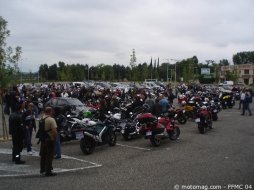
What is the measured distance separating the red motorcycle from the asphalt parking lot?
0.93 feet

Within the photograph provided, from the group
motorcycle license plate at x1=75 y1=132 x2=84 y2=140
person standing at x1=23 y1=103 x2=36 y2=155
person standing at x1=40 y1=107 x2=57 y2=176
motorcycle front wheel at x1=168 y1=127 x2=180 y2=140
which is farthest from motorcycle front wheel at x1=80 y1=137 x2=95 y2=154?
motorcycle front wheel at x1=168 y1=127 x2=180 y2=140

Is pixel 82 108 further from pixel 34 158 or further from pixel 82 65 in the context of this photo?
pixel 82 65

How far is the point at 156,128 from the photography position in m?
13.6

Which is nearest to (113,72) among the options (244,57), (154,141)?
(244,57)

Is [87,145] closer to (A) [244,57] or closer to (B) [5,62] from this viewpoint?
(B) [5,62]

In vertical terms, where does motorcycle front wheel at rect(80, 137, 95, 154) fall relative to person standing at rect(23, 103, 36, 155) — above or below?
below

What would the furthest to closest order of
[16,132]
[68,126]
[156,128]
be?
1. [68,126]
2. [156,128]
3. [16,132]

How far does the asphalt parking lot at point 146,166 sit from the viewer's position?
8445 mm

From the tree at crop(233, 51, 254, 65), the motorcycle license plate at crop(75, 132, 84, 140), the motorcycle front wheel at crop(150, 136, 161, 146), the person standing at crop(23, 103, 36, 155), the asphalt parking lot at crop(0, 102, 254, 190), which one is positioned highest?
the tree at crop(233, 51, 254, 65)

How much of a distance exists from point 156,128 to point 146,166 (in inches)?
139

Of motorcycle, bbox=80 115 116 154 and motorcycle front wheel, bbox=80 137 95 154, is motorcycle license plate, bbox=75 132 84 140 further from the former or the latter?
motorcycle front wheel, bbox=80 137 95 154

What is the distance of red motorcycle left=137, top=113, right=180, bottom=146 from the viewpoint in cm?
1353

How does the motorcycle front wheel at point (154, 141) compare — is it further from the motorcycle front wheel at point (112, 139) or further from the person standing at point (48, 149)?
the person standing at point (48, 149)

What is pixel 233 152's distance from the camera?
39.2ft
